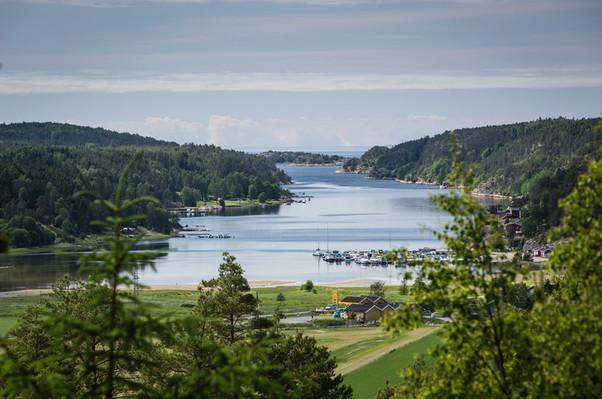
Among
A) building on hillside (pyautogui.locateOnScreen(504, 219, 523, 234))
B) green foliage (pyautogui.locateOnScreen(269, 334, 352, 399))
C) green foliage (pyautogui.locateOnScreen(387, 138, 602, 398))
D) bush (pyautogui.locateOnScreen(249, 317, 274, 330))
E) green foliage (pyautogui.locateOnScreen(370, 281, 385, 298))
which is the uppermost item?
green foliage (pyautogui.locateOnScreen(387, 138, 602, 398))

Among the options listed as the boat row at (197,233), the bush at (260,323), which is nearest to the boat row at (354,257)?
the boat row at (197,233)

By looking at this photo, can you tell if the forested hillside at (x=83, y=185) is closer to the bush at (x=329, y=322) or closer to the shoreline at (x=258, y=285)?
the shoreline at (x=258, y=285)

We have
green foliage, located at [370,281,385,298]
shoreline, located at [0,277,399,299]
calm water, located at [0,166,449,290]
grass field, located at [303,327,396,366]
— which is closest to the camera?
grass field, located at [303,327,396,366]

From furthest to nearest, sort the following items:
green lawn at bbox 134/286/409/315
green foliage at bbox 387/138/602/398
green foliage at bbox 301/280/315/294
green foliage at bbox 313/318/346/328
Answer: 1. green foliage at bbox 301/280/315/294
2. green lawn at bbox 134/286/409/315
3. green foliage at bbox 313/318/346/328
4. green foliage at bbox 387/138/602/398

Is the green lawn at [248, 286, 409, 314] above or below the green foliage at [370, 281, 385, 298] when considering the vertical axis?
below

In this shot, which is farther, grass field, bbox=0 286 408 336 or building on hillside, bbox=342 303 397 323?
grass field, bbox=0 286 408 336

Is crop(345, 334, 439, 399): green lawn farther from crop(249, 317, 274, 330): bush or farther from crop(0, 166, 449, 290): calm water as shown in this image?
crop(0, 166, 449, 290): calm water

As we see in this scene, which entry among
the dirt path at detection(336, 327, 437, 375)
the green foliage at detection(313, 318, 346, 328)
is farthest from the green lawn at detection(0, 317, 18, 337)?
the dirt path at detection(336, 327, 437, 375)

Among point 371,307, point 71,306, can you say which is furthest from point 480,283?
point 371,307

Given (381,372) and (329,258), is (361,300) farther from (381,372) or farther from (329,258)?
(329,258)
